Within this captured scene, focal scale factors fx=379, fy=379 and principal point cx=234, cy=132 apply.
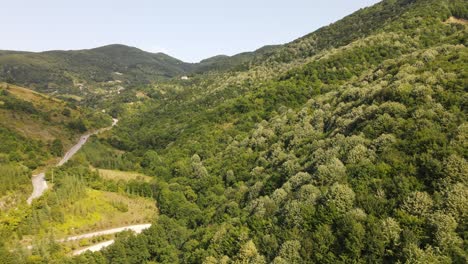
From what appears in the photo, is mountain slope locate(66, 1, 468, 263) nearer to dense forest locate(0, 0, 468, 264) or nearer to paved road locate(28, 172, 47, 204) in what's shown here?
dense forest locate(0, 0, 468, 264)

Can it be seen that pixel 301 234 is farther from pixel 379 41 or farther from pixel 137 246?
pixel 379 41

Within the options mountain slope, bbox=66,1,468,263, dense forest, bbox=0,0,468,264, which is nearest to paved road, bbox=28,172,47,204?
dense forest, bbox=0,0,468,264

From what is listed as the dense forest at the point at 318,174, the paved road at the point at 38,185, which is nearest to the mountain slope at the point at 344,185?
the dense forest at the point at 318,174

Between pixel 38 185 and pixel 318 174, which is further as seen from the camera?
pixel 38 185

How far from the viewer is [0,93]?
Result: 197625 mm

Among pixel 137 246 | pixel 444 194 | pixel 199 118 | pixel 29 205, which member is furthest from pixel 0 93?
pixel 444 194

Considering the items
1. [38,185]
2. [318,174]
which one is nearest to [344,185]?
[318,174]

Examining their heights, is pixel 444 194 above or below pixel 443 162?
below

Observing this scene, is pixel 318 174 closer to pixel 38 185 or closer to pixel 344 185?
pixel 344 185

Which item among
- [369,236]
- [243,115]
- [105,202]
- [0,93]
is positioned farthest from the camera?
[0,93]

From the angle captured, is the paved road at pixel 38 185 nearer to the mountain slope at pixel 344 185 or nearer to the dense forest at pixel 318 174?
the dense forest at pixel 318 174

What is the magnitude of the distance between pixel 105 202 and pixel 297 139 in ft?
173

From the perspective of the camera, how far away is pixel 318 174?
51219mm

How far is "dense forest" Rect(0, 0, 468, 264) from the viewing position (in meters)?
39.2
